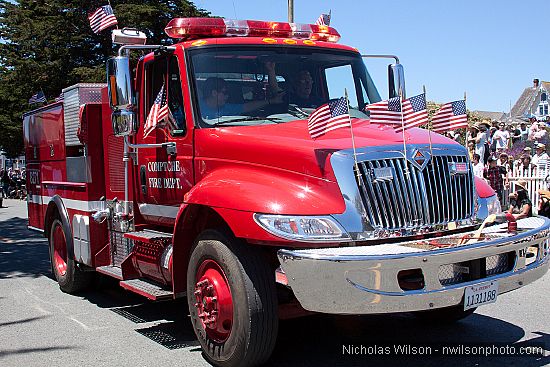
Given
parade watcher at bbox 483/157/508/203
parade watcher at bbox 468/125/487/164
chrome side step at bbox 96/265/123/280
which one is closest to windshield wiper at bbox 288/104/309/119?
chrome side step at bbox 96/265/123/280

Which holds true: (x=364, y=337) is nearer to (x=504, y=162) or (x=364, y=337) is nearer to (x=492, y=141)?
(x=504, y=162)

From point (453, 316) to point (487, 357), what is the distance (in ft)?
2.87

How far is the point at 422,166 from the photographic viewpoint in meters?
4.62

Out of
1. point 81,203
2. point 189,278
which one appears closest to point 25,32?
point 81,203

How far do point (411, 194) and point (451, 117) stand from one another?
2.79ft

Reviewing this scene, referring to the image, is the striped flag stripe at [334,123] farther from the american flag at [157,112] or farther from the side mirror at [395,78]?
the side mirror at [395,78]

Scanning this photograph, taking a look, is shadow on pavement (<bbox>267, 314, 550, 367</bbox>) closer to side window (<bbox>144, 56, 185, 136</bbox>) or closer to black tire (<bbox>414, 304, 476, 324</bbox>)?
black tire (<bbox>414, 304, 476, 324</bbox>)

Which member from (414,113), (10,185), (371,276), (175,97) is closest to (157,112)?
(175,97)

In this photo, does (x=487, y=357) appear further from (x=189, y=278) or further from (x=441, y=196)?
(x=189, y=278)

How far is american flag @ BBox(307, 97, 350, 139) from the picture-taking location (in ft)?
15.0

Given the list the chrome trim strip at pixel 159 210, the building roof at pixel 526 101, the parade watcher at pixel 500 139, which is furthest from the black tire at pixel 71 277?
the building roof at pixel 526 101

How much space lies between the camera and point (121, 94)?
17.4 ft

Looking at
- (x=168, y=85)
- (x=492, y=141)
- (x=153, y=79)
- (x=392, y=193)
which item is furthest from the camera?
(x=492, y=141)

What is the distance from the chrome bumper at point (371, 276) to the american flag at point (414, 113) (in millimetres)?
975
